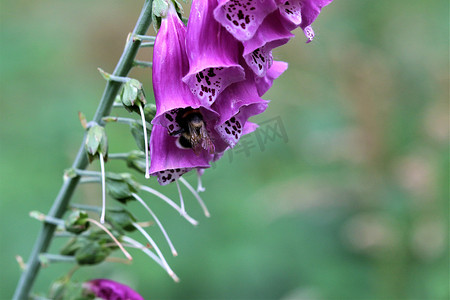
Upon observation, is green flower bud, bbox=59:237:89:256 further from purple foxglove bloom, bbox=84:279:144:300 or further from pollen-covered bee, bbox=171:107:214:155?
pollen-covered bee, bbox=171:107:214:155

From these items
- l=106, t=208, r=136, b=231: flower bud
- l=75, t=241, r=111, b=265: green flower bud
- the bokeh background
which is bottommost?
the bokeh background

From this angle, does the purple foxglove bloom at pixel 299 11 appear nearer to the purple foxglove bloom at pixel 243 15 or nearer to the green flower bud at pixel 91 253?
the purple foxglove bloom at pixel 243 15

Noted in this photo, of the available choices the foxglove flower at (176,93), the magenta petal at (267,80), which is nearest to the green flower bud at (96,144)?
the foxglove flower at (176,93)

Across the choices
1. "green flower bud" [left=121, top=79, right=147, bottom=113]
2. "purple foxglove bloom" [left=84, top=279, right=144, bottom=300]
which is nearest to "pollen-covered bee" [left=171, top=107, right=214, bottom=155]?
"green flower bud" [left=121, top=79, right=147, bottom=113]

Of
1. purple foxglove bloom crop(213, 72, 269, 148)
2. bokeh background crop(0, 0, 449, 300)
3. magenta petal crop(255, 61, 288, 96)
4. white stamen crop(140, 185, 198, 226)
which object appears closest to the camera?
purple foxglove bloom crop(213, 72, 269, 148)

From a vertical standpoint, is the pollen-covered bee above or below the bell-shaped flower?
below

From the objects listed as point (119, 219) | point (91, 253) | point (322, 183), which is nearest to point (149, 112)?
point (119, 219)

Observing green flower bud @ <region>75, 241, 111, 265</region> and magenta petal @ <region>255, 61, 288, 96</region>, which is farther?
green flower bud @ <region>75, 241, 111, 265</region>

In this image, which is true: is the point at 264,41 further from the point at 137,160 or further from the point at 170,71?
the point at 137,160
